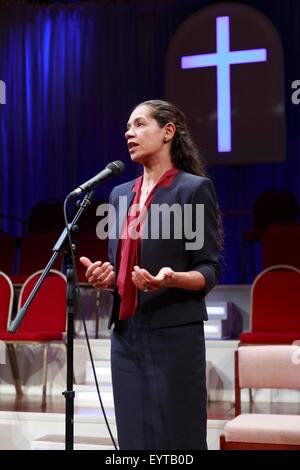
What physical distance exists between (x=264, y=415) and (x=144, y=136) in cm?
180

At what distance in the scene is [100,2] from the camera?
26.4 ft

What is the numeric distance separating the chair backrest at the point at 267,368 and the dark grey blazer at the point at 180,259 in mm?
1698

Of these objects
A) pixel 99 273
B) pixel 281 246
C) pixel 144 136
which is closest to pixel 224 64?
pixel 281 246

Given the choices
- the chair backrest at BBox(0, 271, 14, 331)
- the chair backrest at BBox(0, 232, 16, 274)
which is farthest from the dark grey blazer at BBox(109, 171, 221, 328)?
the chair backrest at BBox(0, 232, 16, 274)

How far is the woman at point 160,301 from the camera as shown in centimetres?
158

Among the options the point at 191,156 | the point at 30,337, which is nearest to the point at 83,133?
the point at 30,337

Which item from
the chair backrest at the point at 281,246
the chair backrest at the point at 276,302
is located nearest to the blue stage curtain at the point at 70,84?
the chair backrest at the point at 281,246

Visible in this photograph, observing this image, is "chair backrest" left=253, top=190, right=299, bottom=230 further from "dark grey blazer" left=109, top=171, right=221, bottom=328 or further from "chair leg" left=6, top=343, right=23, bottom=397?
"dark grey blazer" left=109, top=171, right=221, bottom=328

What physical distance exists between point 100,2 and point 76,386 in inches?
220

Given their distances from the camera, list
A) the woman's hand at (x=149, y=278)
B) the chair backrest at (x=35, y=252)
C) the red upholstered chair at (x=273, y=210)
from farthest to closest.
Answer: the red upholstered chair at (x=273, y=210) < the chair backrest at (x=35, y=252) < the woman's hand at (x=149, y=278)

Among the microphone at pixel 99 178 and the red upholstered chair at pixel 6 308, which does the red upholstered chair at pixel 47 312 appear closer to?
the red upholstered chair at pixel 6 308

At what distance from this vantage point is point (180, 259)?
1.67m

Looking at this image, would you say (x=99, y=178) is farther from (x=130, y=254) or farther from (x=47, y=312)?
(x=47, y=312)
